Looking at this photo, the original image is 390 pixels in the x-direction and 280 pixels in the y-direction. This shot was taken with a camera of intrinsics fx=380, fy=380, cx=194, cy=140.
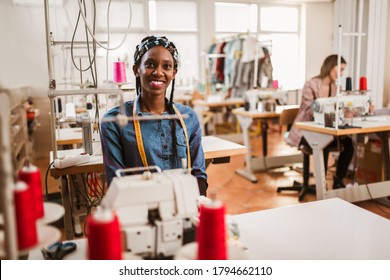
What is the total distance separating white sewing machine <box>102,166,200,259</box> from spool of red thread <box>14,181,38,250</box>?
0.18 meters

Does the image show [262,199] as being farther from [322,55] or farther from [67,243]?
[67,243]

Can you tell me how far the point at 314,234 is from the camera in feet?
3.94

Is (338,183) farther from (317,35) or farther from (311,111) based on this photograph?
(317,35)

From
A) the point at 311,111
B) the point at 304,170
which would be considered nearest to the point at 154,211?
the point at 311,111

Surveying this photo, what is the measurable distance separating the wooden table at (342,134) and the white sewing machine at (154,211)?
7.16ft

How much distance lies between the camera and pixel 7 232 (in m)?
0.67

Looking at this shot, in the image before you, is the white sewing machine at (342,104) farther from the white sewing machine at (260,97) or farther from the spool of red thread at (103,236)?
the spool of red thread at (103,236)

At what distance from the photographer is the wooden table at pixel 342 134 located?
295 centimetres

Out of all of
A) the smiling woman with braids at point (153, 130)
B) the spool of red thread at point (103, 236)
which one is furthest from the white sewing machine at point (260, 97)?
the spool of red thread at point (103, 236)

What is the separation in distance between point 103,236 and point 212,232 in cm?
23

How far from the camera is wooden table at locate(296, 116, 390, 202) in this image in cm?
295

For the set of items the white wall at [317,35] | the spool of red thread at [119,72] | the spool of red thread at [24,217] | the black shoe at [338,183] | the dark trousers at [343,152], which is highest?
the white wall at [317,35]

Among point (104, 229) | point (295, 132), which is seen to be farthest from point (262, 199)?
point (104, 229)

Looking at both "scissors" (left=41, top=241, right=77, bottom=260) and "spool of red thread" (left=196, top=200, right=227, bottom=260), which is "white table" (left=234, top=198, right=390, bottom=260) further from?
"scissors" (left=41, top=241, right=77, bottom=260)
